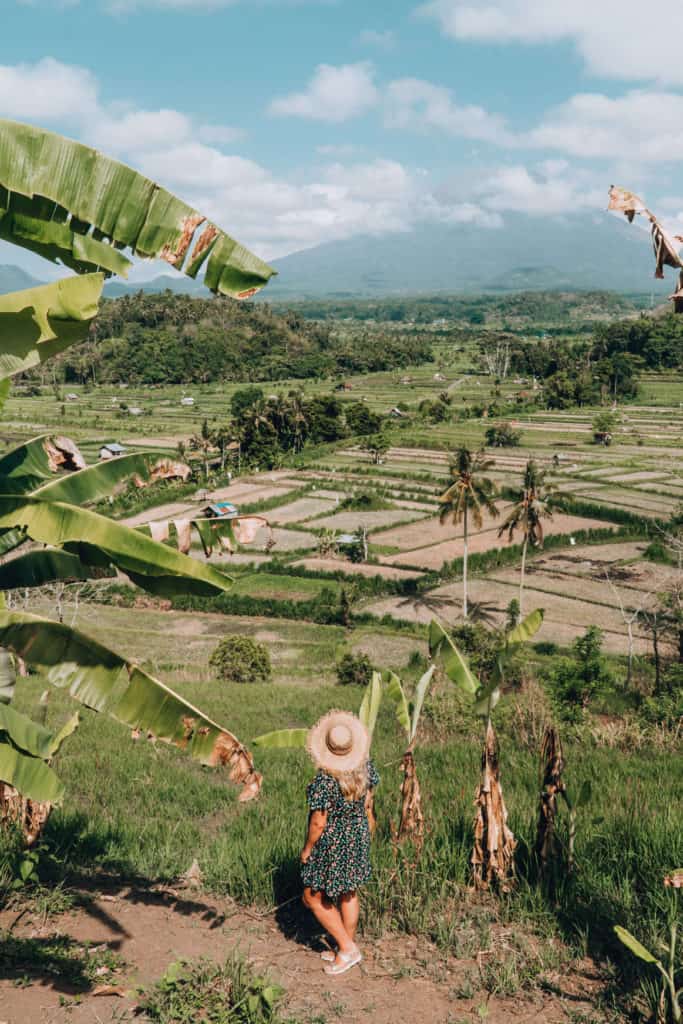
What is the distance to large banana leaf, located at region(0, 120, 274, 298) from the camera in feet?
11.3

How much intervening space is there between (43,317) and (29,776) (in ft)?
6.13

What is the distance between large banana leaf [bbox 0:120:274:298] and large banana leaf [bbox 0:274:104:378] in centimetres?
61

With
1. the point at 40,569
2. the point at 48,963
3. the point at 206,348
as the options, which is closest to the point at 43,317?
the point at 40,569

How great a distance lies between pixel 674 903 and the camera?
376 cm

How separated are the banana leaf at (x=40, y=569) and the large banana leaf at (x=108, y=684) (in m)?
0.28

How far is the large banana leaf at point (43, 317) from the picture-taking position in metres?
3.00

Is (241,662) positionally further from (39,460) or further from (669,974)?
(669,974)

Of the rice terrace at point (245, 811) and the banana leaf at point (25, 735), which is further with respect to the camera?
the rice terrace at point (245, 811)

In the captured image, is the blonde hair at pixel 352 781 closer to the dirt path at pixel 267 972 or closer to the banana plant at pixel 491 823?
the dirt path at pixel 267 972

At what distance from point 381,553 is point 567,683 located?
20.0 m

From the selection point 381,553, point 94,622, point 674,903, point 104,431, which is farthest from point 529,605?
point 104,431

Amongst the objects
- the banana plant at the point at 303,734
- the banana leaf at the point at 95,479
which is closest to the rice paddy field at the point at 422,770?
the banana plant at the point at 303,734

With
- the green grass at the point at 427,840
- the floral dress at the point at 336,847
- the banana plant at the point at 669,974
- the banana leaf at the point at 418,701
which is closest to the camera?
the banana plant at the point at 669,974

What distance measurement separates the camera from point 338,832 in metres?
4.03
